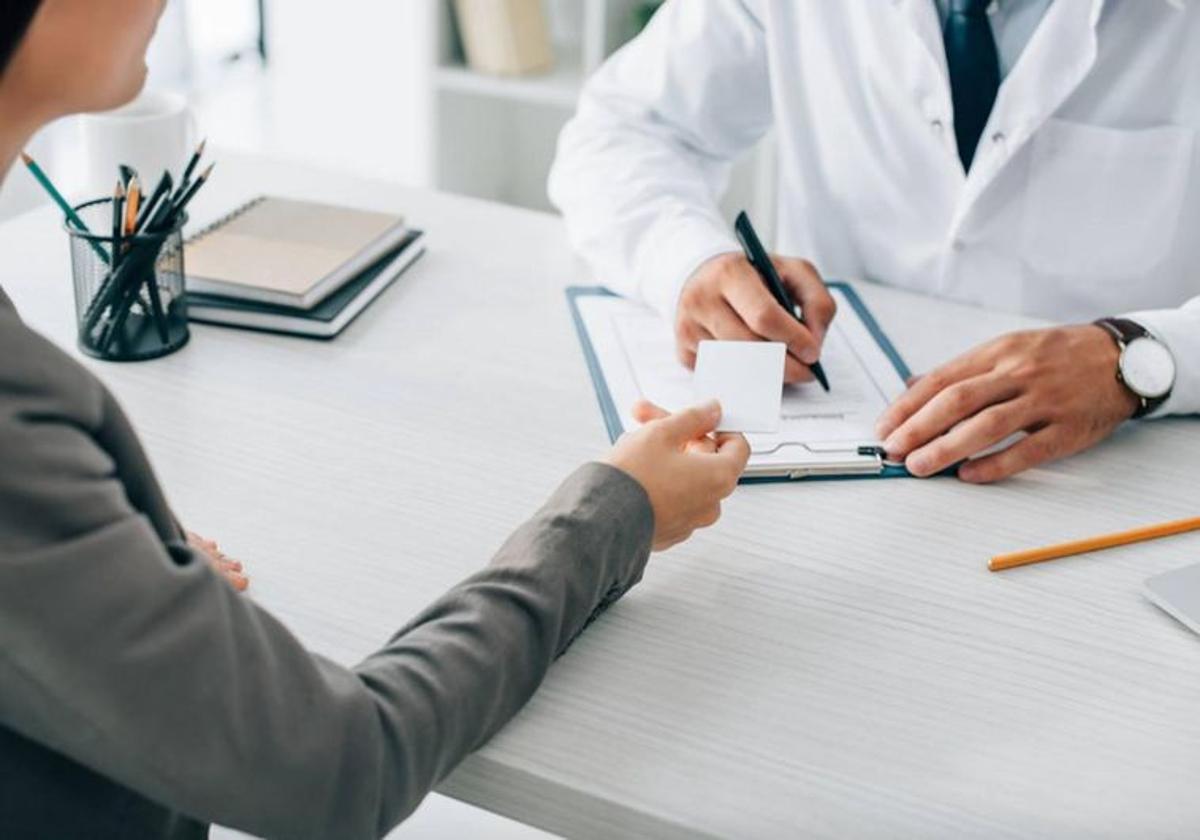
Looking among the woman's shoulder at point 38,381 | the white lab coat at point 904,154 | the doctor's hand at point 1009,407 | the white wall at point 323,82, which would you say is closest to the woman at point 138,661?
the woman's shoulder at point 38,381

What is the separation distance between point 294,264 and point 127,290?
0.17m

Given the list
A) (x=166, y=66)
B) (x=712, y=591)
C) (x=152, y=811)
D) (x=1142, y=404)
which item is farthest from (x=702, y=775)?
(x=166, y=66)

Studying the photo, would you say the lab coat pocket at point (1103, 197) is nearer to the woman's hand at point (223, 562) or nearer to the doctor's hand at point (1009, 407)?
the doctor's hand at point (1009, 407)

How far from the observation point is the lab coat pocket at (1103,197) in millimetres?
1471

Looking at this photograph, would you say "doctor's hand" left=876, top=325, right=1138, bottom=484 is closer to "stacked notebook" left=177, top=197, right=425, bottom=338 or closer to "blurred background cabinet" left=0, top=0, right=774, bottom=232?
"stacked notebook" left=177, top=197, right=425, bottom=338

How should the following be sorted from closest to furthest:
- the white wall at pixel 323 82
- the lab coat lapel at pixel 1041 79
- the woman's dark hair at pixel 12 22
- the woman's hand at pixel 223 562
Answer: the woman's dark hair at pixel 12 22 < the woman's hand at pixel 223 562 < the lab coat lapel at pixel 1041 79 < the white wall at pixel 323 82

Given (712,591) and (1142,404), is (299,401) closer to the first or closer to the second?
(712,591)

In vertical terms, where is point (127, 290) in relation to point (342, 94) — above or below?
above

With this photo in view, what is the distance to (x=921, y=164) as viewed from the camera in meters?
1.55

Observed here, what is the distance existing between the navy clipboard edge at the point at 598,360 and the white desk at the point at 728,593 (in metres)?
0.01

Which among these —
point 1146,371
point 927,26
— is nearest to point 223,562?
point 1146,371

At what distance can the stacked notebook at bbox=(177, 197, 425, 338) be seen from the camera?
1246 mm

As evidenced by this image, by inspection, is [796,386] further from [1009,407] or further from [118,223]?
[118,223]

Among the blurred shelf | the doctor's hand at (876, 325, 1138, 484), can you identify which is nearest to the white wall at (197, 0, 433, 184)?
the blurred shelf
